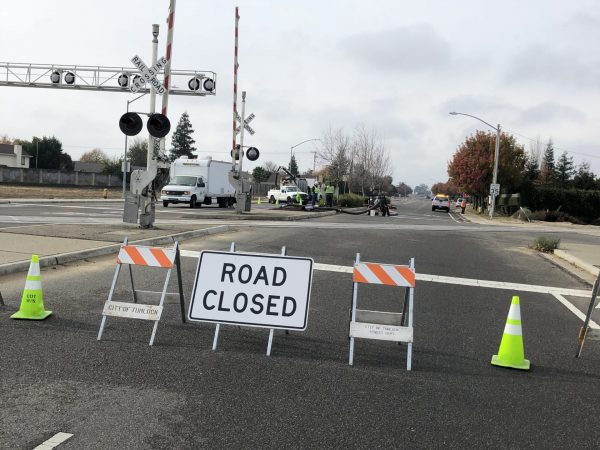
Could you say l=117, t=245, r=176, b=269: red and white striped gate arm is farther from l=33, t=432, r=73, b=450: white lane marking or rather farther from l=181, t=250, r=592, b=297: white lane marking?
l=181, t=250, r=592, b=297: white lane marking

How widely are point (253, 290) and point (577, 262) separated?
10575mm

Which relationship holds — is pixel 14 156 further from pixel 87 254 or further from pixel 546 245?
pixel 546 245

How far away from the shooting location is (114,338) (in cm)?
575

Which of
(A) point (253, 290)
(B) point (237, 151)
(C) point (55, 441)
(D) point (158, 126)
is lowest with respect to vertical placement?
(C) point (55, 441)

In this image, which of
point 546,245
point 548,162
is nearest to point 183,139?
point 548,162

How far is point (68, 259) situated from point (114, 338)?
4774 millimetres

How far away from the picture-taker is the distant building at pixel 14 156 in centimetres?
9950

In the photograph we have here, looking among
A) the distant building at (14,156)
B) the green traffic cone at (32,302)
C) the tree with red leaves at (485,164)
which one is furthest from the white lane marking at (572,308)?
the distant building at (14,156)

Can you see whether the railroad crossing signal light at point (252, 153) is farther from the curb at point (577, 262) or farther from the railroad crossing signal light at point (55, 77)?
the railroad crossing signal light at point (55, 77)

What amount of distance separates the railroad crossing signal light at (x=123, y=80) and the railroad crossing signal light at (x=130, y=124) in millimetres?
21415

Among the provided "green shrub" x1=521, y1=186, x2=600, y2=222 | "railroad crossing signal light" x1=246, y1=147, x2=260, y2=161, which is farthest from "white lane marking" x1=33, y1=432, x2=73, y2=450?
"green shrub" x1=521, y1=186, x2=600, y2=222

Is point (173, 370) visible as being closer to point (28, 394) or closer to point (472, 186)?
point (28, 394)

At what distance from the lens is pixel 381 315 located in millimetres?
5824

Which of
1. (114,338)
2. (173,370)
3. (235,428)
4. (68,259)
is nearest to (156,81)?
(68,259)
